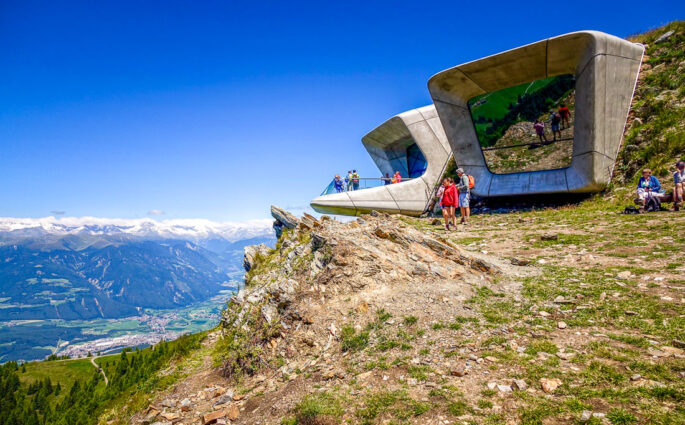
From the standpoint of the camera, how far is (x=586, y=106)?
1886 cm

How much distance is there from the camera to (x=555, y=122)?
22062 mm

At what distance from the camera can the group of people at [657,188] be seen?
13.6m

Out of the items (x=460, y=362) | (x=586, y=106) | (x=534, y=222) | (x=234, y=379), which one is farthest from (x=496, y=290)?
(x=586, y=106)

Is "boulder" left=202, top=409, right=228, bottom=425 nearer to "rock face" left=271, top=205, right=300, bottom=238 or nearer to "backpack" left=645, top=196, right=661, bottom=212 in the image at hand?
"backpack" left=645, top=196, right=661, bottom=212

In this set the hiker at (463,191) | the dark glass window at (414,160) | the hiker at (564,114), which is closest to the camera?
the hiker at (463,191)

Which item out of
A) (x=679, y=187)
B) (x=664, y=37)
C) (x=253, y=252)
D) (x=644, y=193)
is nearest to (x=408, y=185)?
(x=253, y=252)

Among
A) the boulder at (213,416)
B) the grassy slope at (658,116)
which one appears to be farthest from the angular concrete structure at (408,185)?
the boulder at (213,416)

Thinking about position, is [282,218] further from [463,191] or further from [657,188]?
[657,188]

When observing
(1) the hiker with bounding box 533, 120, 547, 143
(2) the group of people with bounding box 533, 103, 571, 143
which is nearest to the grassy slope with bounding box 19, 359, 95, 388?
(1) the hiker with bounding box 533, 120, 547, 143

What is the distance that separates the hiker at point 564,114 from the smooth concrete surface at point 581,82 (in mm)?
2008

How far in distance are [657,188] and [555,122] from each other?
9.19 meters

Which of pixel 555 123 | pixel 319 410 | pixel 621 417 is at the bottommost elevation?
pixel 319 410

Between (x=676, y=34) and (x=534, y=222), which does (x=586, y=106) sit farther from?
(x=676, y=34)

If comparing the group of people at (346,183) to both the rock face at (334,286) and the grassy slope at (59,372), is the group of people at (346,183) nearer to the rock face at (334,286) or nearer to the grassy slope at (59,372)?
the rock face at (334,286)
